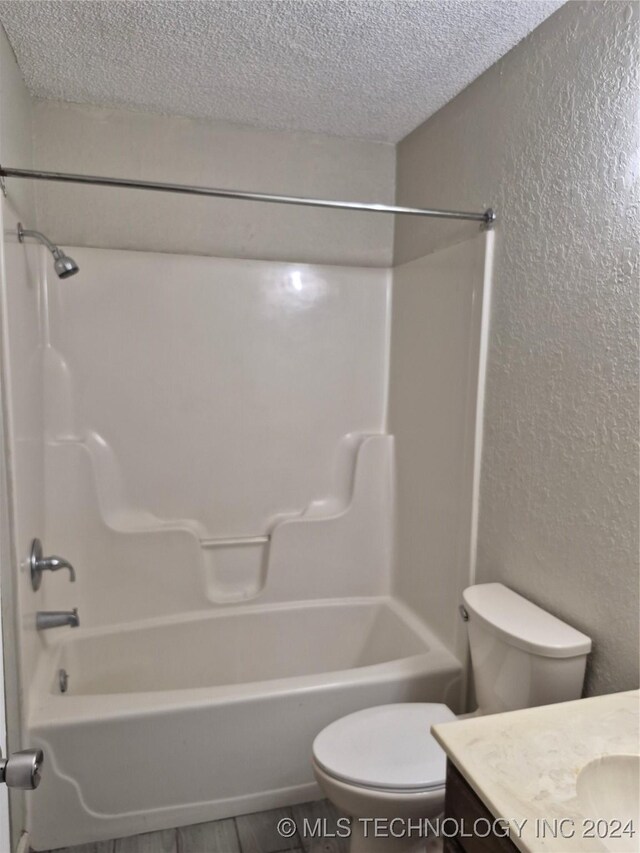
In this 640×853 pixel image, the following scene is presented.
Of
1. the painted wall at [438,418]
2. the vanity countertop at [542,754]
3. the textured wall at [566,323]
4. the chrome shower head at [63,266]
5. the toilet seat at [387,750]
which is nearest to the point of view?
the vanity countertop at [542,754]

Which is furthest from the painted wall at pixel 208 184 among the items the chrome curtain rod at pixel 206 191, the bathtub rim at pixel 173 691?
the bathtub rim at pixel 173 691

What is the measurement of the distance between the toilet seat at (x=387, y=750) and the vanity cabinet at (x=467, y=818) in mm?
292

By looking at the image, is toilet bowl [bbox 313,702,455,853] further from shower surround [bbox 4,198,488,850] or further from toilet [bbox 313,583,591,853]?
shower surround [bbox 4,198,488,850]

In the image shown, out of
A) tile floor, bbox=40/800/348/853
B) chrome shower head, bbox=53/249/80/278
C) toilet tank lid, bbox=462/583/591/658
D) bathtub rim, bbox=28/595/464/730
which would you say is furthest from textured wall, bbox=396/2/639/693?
chrome shower head, bbox=53/249/80/278

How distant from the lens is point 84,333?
2232mm

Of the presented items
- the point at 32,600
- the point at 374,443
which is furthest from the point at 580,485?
the point at 32,600

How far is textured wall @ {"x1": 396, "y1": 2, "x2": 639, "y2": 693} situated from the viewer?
50.8 inches

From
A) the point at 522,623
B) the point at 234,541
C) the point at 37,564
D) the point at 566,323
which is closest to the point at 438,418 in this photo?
the point at 566,323

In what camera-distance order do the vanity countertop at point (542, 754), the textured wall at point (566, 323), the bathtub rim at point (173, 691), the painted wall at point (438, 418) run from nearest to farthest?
the vanity countertop at point (542, 754) → the textured wall at point (566, 323) → the bathtub rim at point (173, 691) → the painted wall at point (438, 418)

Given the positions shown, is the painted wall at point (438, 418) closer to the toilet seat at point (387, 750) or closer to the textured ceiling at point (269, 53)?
the toilet seat at point (387, 750)

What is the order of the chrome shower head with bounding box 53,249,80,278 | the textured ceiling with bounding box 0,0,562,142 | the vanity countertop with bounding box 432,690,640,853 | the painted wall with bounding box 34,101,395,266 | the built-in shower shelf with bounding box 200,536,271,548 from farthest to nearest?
the built-in shower shelf with bounding box 200,536,271,548, the painted wall with bounding box 34,101,395,266, the chrome shower head with bounding box 53,249,80,278, the textured ceiling with bounding box 0,0,562,142, the vanity countertop with bounding box 432,690,640,853

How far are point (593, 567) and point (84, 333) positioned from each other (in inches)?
76.5

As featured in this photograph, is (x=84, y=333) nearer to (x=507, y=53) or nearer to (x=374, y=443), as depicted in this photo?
(x=374, y=443)

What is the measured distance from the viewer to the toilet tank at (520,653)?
53.7 inches
